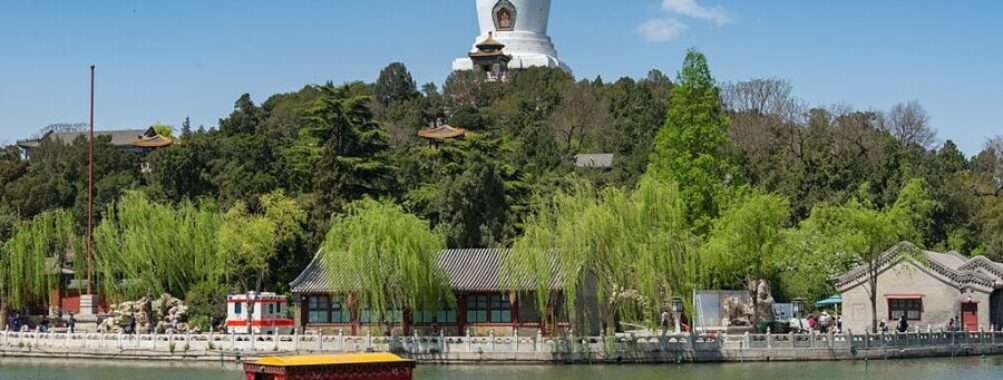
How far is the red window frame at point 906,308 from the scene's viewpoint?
45844 mm

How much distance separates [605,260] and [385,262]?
18.3 feet

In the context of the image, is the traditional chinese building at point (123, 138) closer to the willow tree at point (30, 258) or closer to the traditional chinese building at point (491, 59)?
the traditional chinese building at point (491, 59)

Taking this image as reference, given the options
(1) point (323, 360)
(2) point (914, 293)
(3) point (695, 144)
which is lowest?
(1) point (323, 360)

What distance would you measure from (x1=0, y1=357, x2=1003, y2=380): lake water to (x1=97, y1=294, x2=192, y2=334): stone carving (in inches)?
195

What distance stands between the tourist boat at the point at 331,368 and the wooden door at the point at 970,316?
2172 cm

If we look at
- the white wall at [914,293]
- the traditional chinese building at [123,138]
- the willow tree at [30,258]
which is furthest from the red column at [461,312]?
the traditional chinese building at [123,138]

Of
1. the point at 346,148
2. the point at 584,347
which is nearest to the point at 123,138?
the point at 346,148

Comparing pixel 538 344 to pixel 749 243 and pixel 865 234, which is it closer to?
pixel 749 243

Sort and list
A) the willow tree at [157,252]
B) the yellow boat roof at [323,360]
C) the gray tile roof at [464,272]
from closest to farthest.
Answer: the yellow boat roof at [323,360]
the gray tile roof at [464,272]
the willow tree at [157,252]

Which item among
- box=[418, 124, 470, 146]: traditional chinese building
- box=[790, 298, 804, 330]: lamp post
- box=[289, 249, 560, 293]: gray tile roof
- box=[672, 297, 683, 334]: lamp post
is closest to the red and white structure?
box=[289, 249, 560, 293]: gray tile roof

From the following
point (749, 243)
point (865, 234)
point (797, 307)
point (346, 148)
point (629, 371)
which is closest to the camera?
point (629, 371)

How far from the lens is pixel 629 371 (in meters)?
36.8

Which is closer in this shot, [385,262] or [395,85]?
[385,262]

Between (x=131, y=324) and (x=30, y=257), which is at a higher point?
(x=30, y=257)
